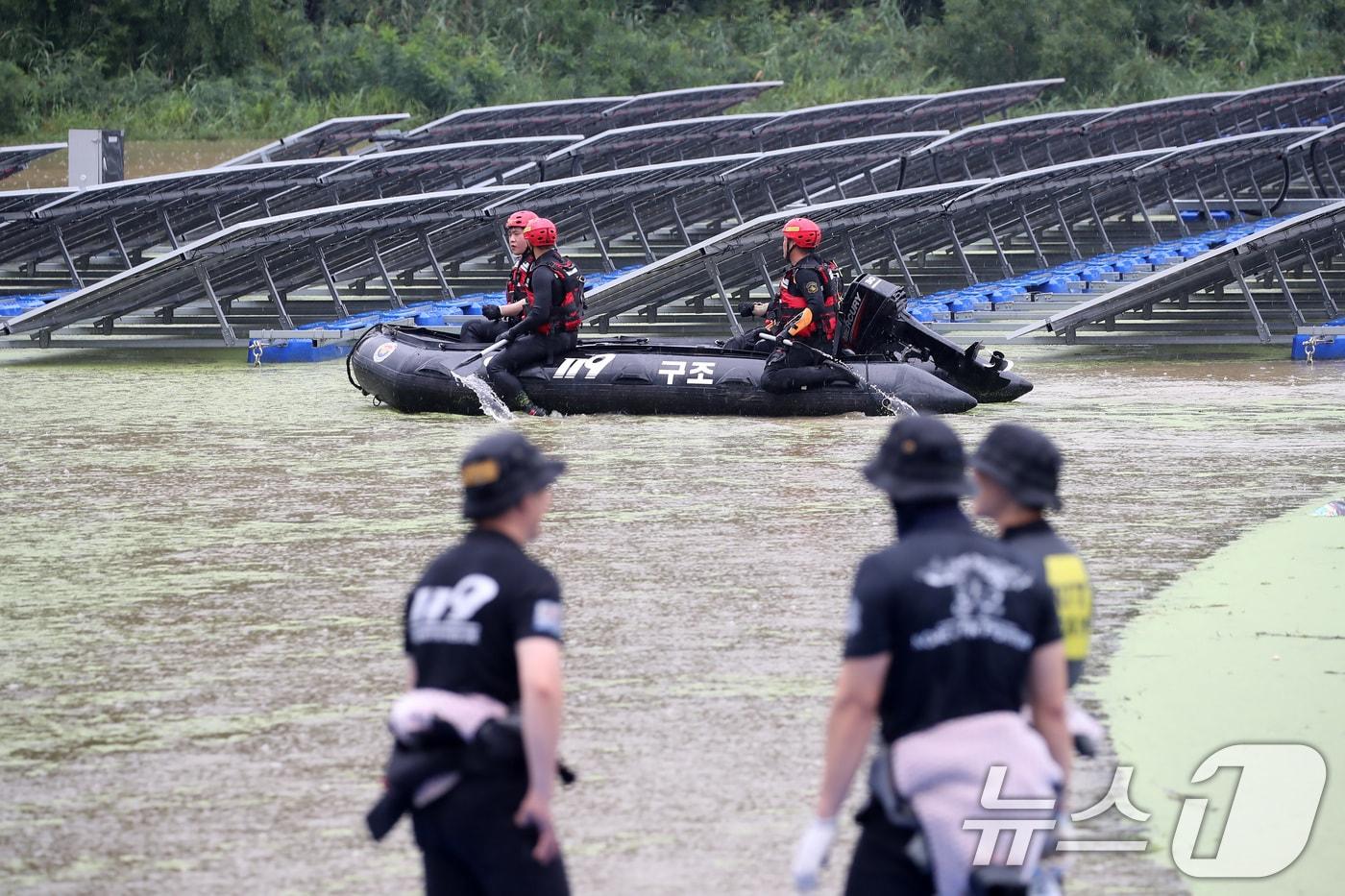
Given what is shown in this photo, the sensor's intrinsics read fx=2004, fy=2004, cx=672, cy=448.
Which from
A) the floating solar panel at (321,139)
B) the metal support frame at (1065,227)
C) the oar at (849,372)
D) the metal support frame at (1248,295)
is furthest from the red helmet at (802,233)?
the floating solar panel at (321,139)

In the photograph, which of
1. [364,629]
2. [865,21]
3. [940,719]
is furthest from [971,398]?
[865,21]

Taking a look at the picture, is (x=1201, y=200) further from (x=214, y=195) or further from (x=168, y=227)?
(x=168, y=227)

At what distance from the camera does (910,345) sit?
1667 centimetres

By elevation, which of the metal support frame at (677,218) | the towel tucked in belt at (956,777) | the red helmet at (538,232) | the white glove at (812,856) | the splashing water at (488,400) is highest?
the towel tucked in belt at (956,777)

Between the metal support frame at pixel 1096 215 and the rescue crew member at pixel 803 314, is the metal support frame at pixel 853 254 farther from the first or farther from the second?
the rescue crew member at pixel 803 314

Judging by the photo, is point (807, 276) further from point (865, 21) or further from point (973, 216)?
point (865, 21)

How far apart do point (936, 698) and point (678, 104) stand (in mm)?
34720

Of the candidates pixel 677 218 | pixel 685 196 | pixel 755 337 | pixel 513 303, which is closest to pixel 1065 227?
pixel 677 218

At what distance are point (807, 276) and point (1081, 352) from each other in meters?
6.25

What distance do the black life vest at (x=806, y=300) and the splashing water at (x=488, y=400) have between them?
2336 mm

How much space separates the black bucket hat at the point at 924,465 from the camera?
4.40 meters

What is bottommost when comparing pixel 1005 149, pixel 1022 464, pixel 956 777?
pixel 1005 149

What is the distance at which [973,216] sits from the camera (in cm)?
2541

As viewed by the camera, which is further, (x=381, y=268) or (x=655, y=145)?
(x=655, y=145)
